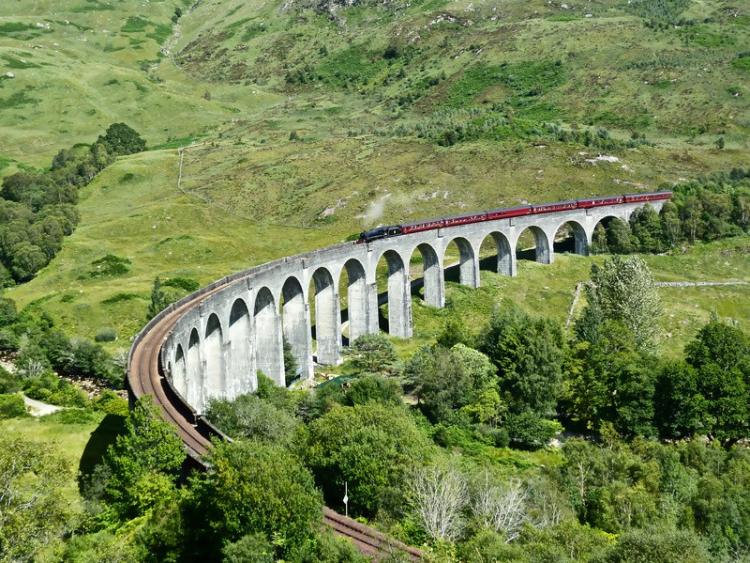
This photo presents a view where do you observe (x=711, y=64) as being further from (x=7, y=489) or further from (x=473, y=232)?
(x=7, y=489)

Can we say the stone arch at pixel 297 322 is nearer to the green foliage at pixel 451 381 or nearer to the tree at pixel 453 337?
the tree at pixel 453 337

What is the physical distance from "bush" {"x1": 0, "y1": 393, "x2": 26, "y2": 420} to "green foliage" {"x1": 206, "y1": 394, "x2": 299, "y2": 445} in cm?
2016

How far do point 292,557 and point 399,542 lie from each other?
4.81m

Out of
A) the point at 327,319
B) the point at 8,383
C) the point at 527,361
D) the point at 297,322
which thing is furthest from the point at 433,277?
the point at 8,383

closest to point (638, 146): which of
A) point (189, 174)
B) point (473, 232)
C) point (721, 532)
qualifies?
point (473, 232)

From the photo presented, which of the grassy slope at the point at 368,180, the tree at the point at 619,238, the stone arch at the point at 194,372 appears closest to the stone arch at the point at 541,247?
the grassy slope at the point at 368,180

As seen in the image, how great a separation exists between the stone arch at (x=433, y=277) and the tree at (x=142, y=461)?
190 feet

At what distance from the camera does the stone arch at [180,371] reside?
53.1 meters

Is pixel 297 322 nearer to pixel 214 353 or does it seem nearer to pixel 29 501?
pixel 214 353

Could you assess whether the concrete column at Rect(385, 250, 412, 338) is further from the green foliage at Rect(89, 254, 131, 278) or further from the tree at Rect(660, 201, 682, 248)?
the green foliage at Rect(89, 254, 131, 278)

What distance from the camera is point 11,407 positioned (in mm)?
57438

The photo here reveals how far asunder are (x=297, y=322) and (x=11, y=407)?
28127 millimetres

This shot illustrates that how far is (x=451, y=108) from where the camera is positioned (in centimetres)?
19862

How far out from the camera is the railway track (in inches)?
1203
